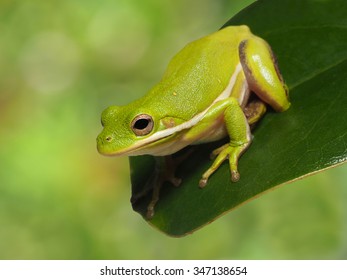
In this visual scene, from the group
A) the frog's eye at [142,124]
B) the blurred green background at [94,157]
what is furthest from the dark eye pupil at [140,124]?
the blurred green background at [94,157]

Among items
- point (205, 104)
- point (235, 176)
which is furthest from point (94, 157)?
point (235, 176)

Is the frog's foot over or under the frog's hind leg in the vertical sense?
under

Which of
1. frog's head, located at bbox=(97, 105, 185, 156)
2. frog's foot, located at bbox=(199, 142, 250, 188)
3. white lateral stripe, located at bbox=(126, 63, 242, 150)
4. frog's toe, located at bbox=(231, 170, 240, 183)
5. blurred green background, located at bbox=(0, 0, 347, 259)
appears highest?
frog's head, located at bbox=(97, 105, 185, 156)

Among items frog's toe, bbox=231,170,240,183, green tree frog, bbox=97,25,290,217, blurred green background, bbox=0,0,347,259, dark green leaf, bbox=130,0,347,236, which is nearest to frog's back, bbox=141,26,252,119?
green tree frog, bbox=97,25,290,217

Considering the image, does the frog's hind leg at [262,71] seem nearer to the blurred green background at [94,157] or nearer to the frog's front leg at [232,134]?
the frog's front leg at [232,134]

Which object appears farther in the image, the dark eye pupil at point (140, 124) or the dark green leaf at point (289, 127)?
the dark eye pupil at point (140, 124)

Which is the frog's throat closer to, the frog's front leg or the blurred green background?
the frog's front leg

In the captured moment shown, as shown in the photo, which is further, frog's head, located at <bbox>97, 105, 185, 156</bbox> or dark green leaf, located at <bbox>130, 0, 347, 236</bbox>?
frog's head, located at <bbox>97, 105, 185, 156</bbox>
